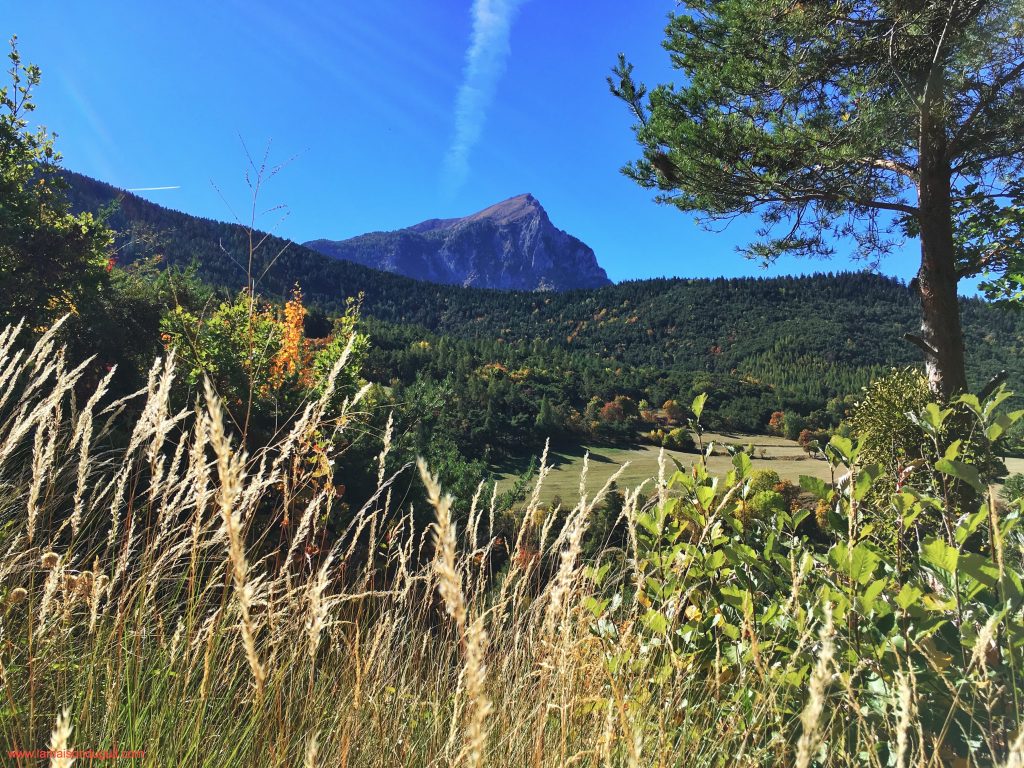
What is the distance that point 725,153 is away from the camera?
5215mm

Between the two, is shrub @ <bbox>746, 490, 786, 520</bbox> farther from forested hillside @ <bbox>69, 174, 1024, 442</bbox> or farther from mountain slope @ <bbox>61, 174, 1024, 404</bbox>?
mountain slope @ <bbox>61, 174, 1024, 404</bbox>

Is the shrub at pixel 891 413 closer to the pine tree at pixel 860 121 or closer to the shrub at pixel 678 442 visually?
the pine tree at pixel 860 121

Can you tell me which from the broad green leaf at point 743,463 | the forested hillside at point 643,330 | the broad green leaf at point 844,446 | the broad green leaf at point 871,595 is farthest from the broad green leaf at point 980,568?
the forested hillside at point 643,330

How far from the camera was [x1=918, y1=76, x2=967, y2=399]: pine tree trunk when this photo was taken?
4.64m

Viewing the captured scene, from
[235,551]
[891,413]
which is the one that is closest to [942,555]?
[235,551]

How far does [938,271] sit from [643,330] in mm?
63884

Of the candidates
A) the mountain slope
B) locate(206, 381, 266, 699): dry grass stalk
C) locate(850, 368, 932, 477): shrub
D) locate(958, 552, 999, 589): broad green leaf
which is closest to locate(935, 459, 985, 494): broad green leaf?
locate(958, 552, 999, 589): broad green leaf

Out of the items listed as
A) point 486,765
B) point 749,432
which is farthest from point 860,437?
point 749,432

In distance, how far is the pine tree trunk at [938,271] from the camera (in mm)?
4641

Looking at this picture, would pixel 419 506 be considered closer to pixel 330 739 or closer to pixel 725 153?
pixel 330 739

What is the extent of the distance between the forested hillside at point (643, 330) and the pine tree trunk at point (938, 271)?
1732cm

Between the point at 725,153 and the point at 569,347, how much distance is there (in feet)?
191

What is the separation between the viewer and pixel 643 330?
220 feet

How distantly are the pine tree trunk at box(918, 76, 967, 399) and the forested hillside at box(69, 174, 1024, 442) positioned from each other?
1732cm
